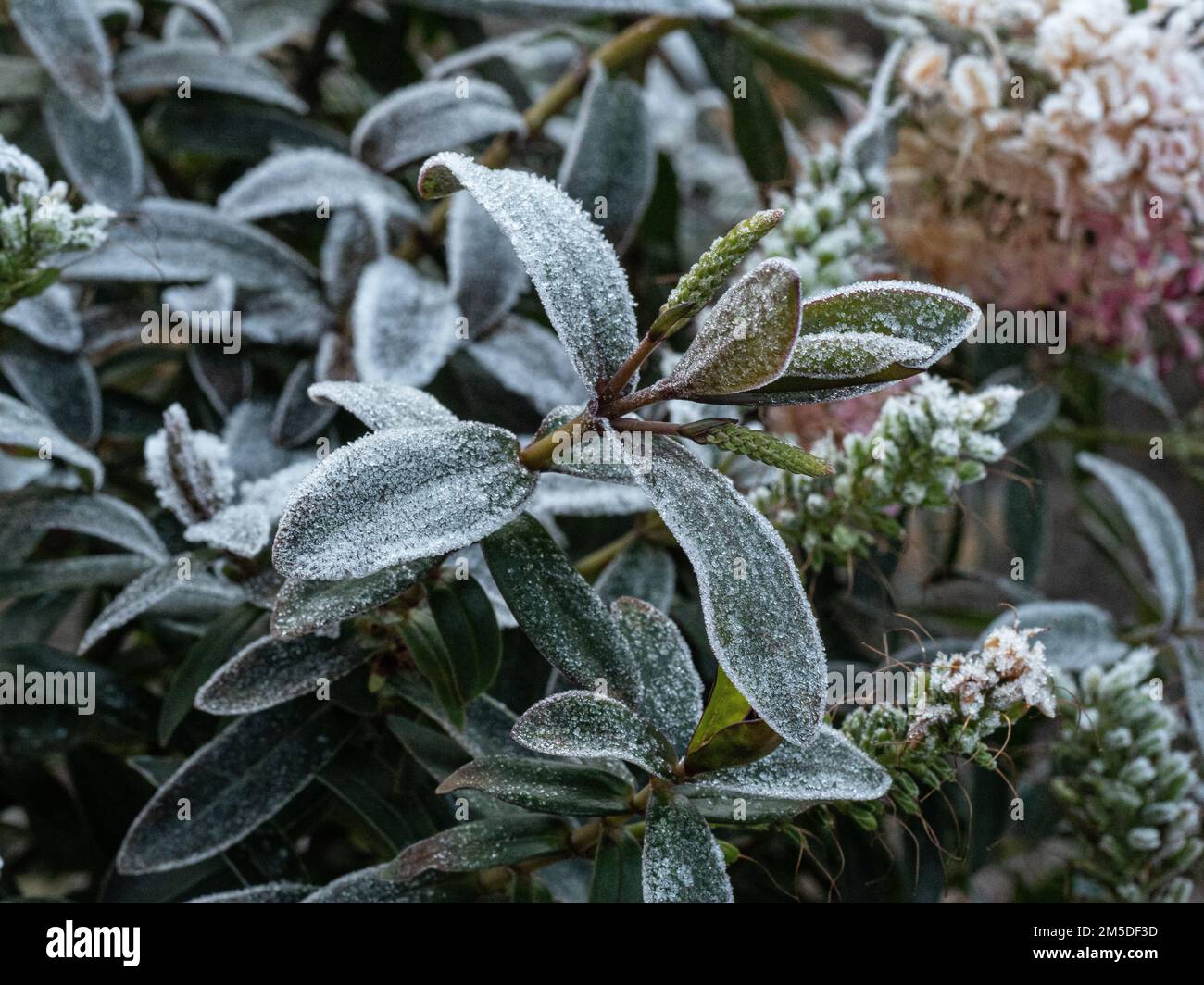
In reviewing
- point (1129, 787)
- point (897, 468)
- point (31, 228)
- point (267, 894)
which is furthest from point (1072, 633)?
point (31, 228)

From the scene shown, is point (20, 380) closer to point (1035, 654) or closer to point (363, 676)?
point (363, 676)

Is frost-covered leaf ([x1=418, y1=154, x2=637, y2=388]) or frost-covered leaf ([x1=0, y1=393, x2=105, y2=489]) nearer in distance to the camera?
frost-covered leaf ([x1=418, y1=154, x2=637, y2=388])

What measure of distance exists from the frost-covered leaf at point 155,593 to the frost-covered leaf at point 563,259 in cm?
20

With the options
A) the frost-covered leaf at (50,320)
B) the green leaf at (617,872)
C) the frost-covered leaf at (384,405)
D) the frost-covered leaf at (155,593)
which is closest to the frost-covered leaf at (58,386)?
the frost-covered leaf at (50,320)

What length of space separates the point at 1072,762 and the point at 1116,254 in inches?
11.5

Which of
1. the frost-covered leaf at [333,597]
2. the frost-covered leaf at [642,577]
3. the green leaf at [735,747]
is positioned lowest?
the green leaf at [735,747]

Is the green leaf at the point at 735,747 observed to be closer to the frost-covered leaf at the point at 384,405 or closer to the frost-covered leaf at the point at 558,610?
the frost-covered leaf at the point at 558,610

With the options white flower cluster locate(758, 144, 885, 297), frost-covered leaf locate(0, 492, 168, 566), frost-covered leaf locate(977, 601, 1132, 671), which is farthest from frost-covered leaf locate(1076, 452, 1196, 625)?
frost-covered leaf locate(0, 492, 168, 566)

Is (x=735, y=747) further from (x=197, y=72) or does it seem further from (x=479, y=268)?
(x=197, y=72)

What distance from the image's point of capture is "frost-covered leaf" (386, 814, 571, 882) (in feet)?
1.41

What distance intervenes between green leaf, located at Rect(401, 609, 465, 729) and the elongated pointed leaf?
0.29 metres

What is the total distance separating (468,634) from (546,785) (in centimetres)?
6

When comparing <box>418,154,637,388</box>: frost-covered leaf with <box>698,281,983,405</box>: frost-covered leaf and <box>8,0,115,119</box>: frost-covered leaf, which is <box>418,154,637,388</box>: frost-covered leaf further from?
<box>8,0,115,119</box>: frost-covered leaf

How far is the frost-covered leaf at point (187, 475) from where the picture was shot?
500 mm
